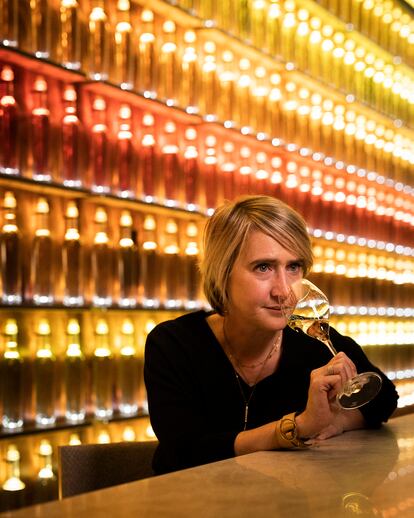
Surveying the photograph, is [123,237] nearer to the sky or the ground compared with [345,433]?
nearer to the sky

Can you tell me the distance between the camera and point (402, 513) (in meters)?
0.94

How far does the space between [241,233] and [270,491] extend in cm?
Result: 89

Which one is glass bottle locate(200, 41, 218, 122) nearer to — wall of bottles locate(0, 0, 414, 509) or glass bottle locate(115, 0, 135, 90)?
wall of bottles locate(0, 0, 414, 509)

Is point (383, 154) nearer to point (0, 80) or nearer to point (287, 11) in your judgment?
point (287, 11)

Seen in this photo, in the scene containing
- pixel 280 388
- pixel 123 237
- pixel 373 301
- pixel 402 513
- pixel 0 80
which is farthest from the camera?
pixel 373 301

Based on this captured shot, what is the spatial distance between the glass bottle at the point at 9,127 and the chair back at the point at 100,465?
1.34 meters

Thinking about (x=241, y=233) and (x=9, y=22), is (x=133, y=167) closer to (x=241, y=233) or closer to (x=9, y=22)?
(x=9, y=22)

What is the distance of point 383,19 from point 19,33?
314 cm

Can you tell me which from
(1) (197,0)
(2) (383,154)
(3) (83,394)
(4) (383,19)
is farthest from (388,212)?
(3) (83,394)

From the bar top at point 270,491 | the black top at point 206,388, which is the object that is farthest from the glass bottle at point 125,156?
the bar top at point 270,491

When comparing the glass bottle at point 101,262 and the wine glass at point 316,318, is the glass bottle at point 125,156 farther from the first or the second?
the wine glass at point 316,318

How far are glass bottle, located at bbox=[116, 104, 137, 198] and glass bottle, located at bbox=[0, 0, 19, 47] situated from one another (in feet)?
1.93

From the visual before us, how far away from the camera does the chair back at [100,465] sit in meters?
1.73

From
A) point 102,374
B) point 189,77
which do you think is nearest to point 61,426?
point 102,374
